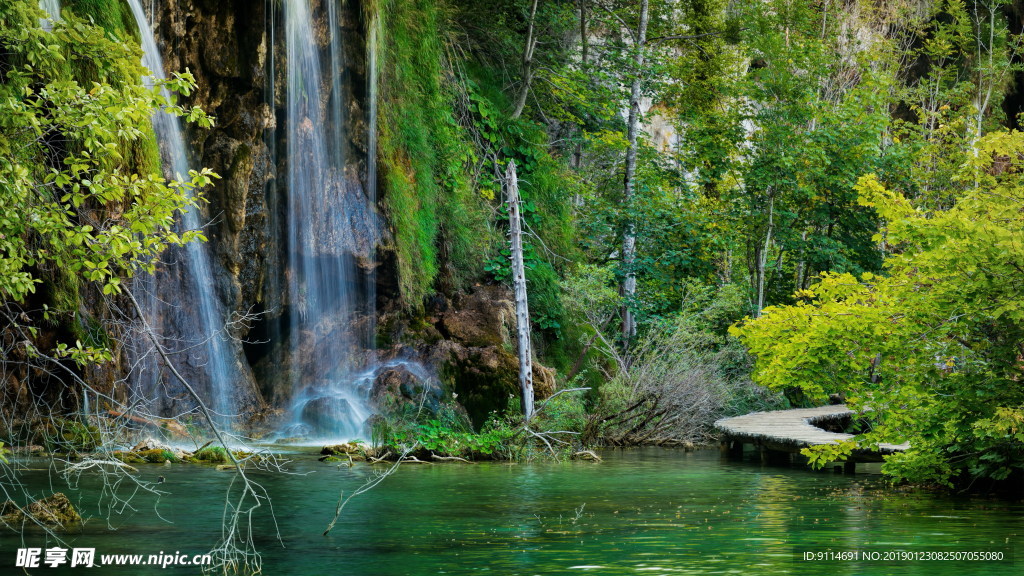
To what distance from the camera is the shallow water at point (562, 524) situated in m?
8.15

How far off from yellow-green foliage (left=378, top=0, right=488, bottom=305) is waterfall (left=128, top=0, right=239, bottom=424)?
424cm

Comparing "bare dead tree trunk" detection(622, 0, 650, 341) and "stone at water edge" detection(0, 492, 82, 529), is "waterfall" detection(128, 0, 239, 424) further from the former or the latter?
"bare dead tree trunk" detection(622, 0, 650, 341)

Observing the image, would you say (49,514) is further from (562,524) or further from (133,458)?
(133,458)

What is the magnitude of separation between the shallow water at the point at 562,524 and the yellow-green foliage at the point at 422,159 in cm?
771

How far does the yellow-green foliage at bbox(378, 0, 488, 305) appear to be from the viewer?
22.2m

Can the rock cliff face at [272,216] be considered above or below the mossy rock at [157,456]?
above

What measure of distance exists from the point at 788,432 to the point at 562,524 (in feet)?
29.4

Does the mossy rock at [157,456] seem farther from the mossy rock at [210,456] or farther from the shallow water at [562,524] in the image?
the shallow water at [562,524]

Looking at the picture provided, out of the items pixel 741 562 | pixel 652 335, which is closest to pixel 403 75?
pixel 652 335

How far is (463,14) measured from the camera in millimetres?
26156

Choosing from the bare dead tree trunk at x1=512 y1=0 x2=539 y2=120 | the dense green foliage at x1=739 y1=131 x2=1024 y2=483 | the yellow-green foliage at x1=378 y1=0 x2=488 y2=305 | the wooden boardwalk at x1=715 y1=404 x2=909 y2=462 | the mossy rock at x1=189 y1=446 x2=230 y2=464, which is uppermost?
the bare dead tree trunk at x1=512 y1=0 x2=539 y2=120

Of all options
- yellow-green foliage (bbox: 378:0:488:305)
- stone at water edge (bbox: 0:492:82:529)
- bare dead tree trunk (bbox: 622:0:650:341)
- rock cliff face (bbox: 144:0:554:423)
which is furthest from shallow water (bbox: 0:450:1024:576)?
bare dead tree trunk (bbox: 622:0:650:341)

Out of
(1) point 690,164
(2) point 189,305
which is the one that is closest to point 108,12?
(2) point 189,305

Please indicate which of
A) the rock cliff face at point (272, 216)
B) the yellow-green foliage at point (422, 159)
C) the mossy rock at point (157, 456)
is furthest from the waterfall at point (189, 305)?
the yellow-green foliage at point (422, 159)
